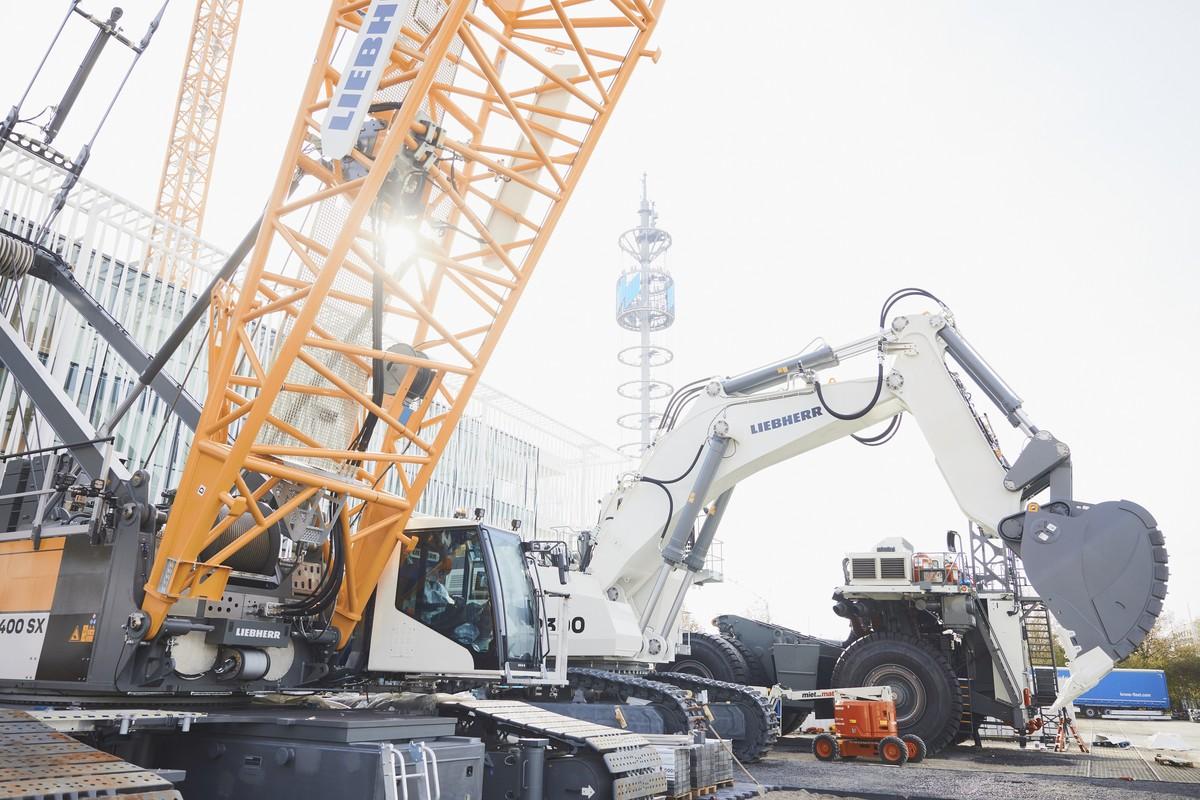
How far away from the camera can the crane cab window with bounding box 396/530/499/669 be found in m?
6.44

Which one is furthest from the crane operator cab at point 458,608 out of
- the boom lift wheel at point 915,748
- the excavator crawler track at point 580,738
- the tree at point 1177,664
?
the tree at point 1177,664

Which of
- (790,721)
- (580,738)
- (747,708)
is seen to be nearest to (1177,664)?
(790,721)

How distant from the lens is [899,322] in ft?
33.8

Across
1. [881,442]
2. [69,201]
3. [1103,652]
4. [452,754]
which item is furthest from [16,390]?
[1103,652]

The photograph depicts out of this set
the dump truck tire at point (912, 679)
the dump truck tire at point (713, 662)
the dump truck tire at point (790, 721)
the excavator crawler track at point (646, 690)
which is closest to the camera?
the excavator crawler track at point (646, 690)

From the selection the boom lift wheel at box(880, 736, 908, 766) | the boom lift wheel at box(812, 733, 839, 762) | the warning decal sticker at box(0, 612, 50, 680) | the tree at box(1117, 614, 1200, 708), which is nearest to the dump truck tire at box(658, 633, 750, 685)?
the boom lift wheel at box(812, 733, 839, 762)

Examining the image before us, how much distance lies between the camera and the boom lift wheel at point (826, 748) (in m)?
11.8

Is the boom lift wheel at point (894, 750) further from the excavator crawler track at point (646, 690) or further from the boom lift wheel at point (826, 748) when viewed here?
the excavator crawler track at point (646, 690)

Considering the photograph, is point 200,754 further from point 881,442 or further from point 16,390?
point 16,390

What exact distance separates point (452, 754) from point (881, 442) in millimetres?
7016

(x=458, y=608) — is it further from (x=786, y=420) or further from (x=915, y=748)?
(x=915, y=748)

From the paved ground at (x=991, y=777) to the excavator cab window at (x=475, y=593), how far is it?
3.49 meters

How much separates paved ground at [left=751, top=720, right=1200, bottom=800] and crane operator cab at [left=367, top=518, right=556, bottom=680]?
136 inches

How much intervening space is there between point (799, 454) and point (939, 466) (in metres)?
1.76
